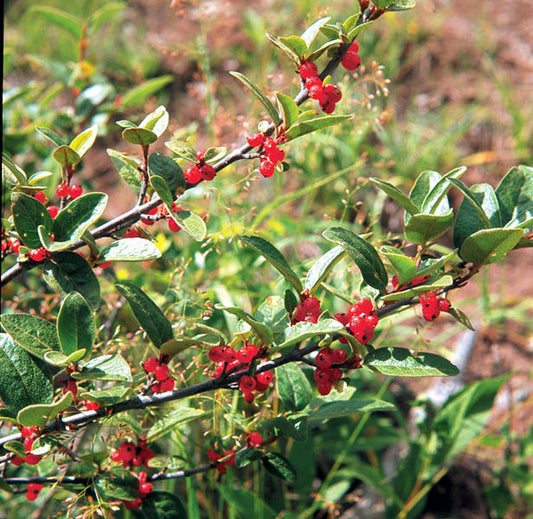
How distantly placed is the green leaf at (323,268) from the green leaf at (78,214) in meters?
0.39

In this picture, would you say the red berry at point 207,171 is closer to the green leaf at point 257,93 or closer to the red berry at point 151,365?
the green leaf at point 257,93

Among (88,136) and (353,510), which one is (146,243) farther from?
(353,510)

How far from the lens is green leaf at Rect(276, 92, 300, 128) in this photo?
98cm

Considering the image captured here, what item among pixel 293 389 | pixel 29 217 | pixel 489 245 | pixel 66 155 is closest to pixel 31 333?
pixel 29 217

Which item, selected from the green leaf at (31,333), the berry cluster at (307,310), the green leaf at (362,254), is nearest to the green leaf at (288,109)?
the green leaf at (362,254)

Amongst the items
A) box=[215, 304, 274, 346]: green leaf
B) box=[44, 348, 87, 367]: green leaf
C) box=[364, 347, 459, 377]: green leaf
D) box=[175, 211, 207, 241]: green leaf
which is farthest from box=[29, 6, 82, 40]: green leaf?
box=[364, 347, 459, 377]: green leaf

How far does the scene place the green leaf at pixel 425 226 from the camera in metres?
0.97

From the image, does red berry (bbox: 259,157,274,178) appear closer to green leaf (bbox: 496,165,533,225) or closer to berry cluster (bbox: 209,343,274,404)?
berry cluster (bbox: 209,343,274,404)

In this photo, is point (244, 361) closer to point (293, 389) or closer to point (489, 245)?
point (293, 389)

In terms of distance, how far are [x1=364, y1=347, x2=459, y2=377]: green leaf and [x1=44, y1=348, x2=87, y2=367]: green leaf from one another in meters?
0.47

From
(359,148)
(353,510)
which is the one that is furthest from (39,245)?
(359,148)

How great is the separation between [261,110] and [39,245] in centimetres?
146

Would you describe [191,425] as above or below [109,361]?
below

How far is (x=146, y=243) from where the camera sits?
1.01m
